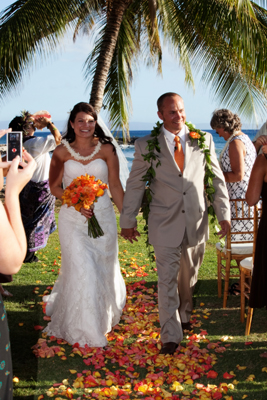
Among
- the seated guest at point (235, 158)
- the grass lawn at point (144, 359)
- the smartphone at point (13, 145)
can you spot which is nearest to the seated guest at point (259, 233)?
the grass lawn at point (144, 359)

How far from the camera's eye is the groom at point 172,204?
447 centimetres

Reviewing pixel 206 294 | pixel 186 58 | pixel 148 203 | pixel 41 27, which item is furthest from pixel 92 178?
pixel 186 58

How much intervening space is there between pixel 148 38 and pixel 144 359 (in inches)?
416

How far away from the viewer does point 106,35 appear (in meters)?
10.9

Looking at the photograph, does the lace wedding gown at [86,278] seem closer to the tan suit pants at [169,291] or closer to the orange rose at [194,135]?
the tan suit pants at [169,291]

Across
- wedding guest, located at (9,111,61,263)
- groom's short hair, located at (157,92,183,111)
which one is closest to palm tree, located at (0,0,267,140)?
wedding guest, located at (9,111,61,263)

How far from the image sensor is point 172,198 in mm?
4508

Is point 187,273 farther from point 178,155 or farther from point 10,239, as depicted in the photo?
point 10,239

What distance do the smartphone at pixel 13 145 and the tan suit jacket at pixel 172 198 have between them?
1.92 m

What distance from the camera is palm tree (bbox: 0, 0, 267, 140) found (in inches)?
381

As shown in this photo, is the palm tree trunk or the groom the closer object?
the groom

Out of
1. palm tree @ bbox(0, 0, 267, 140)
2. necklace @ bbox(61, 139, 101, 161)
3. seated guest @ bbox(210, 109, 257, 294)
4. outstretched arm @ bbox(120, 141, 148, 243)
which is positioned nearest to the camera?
outstretched arm @ bbox(120, 141, 148, 243)

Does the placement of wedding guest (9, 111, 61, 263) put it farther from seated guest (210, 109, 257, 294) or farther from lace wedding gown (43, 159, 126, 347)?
seated guest (210, 109, 257, 294)

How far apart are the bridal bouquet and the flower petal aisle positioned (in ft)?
3.97
